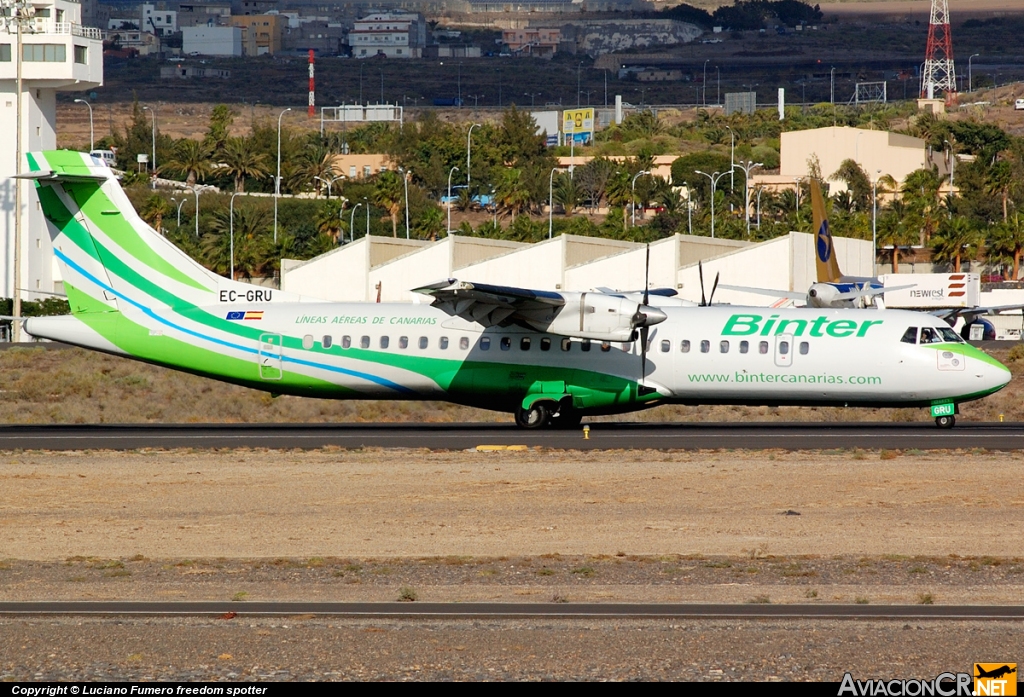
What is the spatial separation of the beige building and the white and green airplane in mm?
110473

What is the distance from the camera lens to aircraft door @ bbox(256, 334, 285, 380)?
29328 millimetres

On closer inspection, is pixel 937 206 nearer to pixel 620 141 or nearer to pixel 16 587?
pixel 620 141

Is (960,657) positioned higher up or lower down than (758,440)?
higher up

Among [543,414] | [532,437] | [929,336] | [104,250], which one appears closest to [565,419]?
[543,414]

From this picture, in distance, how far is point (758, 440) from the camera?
26375 millimetres

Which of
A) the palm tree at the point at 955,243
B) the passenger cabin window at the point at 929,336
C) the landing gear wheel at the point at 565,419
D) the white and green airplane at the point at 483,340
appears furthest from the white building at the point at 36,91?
the palm tree at the point at 955,243

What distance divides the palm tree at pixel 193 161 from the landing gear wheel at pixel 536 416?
112 m

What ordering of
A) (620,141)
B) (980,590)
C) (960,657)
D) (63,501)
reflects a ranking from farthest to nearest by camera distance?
1. (620,141)
2. (63,501)
3. (980,590)
4. (960,657)

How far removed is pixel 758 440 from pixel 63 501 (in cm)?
1350

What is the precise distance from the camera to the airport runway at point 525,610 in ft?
38.9

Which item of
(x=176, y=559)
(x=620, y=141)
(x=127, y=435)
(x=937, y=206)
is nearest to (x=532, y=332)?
(x=127, y=435)

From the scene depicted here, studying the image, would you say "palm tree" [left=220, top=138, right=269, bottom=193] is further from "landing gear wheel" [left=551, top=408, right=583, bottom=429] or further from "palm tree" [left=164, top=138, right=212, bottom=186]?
"landing gear wheel" [left=551, top=408, right=583, bottom=429]

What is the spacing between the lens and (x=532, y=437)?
27406 mm

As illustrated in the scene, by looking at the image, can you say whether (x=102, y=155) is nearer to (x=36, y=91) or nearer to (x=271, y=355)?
(x=36, y=91)
